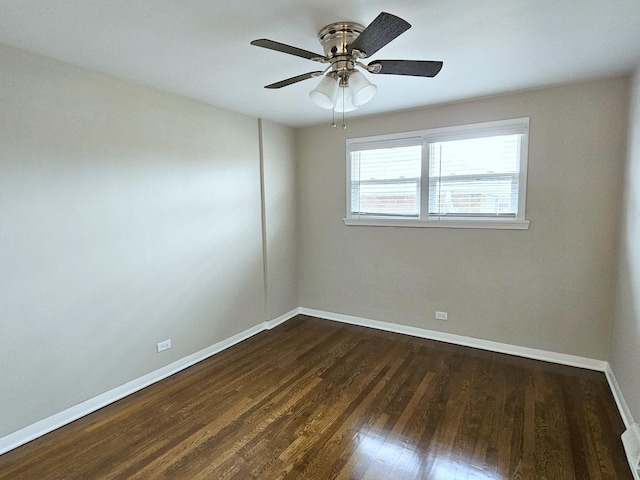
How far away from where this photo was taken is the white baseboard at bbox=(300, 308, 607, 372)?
310 centimetres

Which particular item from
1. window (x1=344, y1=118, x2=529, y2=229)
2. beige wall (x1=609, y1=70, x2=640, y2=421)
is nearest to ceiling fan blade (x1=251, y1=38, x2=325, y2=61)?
window (x1=344, y1=118, x2=529, y2=229)

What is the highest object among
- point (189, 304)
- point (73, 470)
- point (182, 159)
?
point (182, 159)

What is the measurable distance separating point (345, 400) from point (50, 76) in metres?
3.11

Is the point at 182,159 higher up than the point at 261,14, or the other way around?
the point at 261,14

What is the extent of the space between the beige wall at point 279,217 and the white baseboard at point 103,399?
26.8 inches

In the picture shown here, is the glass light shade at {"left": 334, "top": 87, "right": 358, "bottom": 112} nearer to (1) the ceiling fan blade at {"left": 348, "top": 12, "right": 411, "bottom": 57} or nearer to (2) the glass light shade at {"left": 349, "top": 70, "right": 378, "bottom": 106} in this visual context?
(2) the glass light shade at {"left": 349, "top": 70, "right": 378, "bottom": 106}

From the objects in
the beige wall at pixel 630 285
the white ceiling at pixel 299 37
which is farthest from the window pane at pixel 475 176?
the beige wall at pixel 630 285

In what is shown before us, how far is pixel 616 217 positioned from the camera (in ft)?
9.37

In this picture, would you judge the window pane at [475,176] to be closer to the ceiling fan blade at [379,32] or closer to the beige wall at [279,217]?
the beige wall at [279,217]

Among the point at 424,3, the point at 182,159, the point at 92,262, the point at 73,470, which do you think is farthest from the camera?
the point at 182,159

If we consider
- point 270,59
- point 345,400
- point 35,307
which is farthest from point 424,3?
point 35,307

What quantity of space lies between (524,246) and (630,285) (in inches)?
33.9

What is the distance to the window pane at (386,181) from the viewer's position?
12.4 ft

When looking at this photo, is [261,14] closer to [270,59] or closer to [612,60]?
[270,59]
